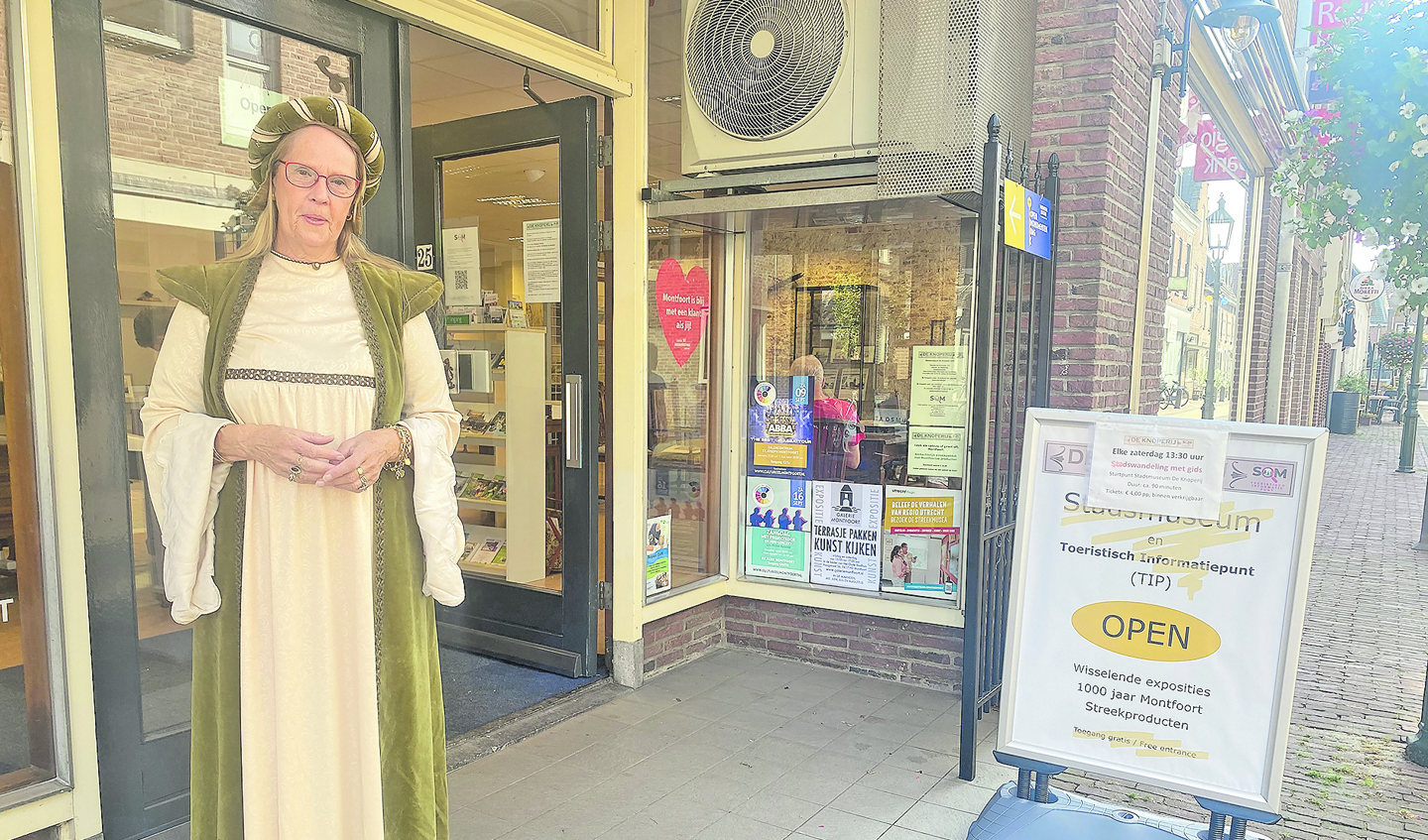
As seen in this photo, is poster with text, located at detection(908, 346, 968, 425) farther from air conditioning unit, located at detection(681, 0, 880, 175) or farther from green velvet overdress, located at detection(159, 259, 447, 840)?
green velvet overdress, located at detection(159, 259, 447, 840)

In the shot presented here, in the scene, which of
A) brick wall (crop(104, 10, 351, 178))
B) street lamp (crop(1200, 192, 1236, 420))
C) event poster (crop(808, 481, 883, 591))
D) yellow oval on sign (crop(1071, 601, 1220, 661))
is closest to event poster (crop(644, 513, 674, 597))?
event poster (crop(808, 481, 883, 591))

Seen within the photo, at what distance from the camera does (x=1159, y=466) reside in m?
2.47

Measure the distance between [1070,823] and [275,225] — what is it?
104 inches

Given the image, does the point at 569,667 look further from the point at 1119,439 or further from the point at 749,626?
the point at 1119,439

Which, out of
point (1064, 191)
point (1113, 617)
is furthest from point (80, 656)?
point (1064, 191)

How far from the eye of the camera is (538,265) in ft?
13.8

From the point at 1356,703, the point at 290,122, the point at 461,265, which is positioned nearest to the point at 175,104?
the point at 290,122

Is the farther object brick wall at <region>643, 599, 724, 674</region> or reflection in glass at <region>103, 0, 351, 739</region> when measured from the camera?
brick wall at <region>643, 599, 724, 674</region>

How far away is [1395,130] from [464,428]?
466cm

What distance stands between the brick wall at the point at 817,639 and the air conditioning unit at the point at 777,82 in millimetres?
2219

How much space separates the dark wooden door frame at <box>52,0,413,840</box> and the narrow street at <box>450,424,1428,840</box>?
0.91 meters

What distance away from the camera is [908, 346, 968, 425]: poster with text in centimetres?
410

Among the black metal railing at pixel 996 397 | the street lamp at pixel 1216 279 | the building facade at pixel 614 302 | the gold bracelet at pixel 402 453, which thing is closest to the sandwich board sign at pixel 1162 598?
the black metal railing at pixel 996 397

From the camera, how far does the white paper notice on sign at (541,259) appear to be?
4125 millimetres
